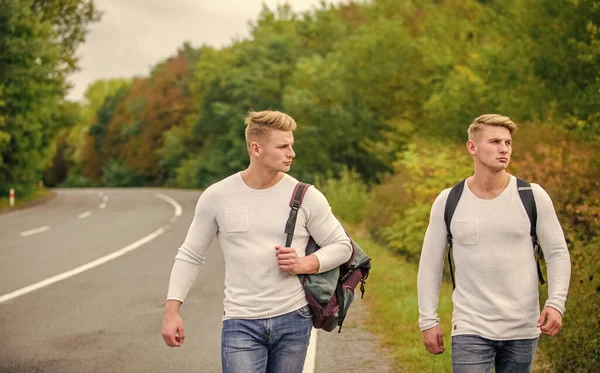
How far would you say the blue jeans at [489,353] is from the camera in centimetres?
389

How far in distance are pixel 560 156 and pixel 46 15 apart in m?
35.2

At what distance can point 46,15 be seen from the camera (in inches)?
1677

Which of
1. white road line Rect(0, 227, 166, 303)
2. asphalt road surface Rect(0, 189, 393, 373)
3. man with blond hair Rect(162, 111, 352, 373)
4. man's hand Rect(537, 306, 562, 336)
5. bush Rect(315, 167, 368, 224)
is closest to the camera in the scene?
man's hand Rect(537, 306, 562, 336)

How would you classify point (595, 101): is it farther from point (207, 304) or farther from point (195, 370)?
point (195, 370)

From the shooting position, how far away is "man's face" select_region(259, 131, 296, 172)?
3.90 metres

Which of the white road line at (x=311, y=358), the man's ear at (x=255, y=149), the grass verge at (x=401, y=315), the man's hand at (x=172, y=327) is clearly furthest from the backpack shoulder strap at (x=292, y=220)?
the grass verge at (x=401, y=315)

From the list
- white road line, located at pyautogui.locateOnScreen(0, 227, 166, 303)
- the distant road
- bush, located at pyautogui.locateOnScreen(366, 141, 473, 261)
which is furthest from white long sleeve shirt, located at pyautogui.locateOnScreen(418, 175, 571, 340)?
bush, located at pyautogui.locateOnScreen(366, 141, 473, 261)

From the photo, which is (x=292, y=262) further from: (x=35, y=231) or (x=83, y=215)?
(x=83, y=215)

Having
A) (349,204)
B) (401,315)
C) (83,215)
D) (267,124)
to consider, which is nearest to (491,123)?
(267,124)

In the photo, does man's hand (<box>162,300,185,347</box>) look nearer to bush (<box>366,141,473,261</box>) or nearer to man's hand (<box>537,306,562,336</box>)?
man's hand (<box>537,306,562,336</box>)

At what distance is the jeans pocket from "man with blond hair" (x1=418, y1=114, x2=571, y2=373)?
0.69 metres

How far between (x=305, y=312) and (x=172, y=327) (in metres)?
0.62

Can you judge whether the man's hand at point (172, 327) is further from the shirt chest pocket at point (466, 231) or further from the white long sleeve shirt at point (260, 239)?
the shirt chest pocket at point (466, 231)

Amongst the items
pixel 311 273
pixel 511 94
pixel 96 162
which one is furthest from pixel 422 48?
pixel 96 162
